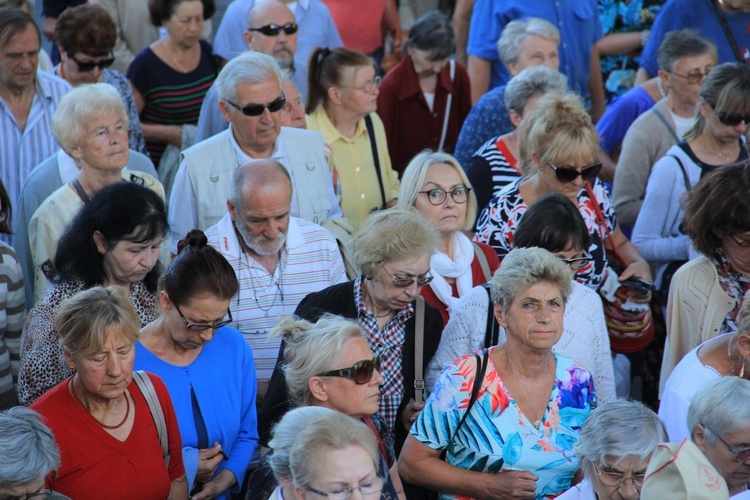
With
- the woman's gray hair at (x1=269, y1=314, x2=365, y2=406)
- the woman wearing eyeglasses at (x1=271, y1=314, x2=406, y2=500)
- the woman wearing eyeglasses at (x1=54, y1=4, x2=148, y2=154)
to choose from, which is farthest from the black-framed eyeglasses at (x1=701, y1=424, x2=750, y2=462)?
the woman wearing eyeglasses at (x1=54, y1=4, x2=148, y2=154)

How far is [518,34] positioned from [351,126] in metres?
1.56

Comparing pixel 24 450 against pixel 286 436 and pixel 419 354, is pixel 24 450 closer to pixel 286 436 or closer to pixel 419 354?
pixel 286 436

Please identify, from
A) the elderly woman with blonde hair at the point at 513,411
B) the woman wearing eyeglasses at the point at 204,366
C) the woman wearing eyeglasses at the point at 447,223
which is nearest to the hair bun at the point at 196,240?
the woman wearing eyeglasses at the point at 204,366

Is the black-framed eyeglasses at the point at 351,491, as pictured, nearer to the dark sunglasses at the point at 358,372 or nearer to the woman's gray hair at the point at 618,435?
the dark sunglasses at the point at 358,372

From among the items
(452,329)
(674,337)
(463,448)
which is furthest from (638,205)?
(463,448)

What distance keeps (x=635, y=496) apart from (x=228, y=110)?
2984 mm

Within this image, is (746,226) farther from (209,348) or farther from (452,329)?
(209,348)

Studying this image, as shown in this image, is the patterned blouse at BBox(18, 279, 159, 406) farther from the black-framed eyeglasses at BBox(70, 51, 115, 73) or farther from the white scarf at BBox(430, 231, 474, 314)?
the black-framed eyeglasses at BBox(70, 51, 115, 73)

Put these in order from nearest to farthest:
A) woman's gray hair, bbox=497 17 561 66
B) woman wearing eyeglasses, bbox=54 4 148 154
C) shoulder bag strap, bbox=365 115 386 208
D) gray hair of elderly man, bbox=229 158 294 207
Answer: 1. gray hair of elderly man, bbox=229 158 294 207
2. woman wearing eyeglasses, bbox=54 4 148 154
3. shoulder bag strap, bbox=365 115 386 208
4. woman's gray hair, bbox=497 17 561 66

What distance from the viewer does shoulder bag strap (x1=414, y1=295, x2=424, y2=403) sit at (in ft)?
14.0

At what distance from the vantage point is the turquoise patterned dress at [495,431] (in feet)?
12.5

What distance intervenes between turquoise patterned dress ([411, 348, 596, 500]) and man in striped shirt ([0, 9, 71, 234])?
294 cm

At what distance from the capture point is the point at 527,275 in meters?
3.96

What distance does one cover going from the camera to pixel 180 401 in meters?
3.96
